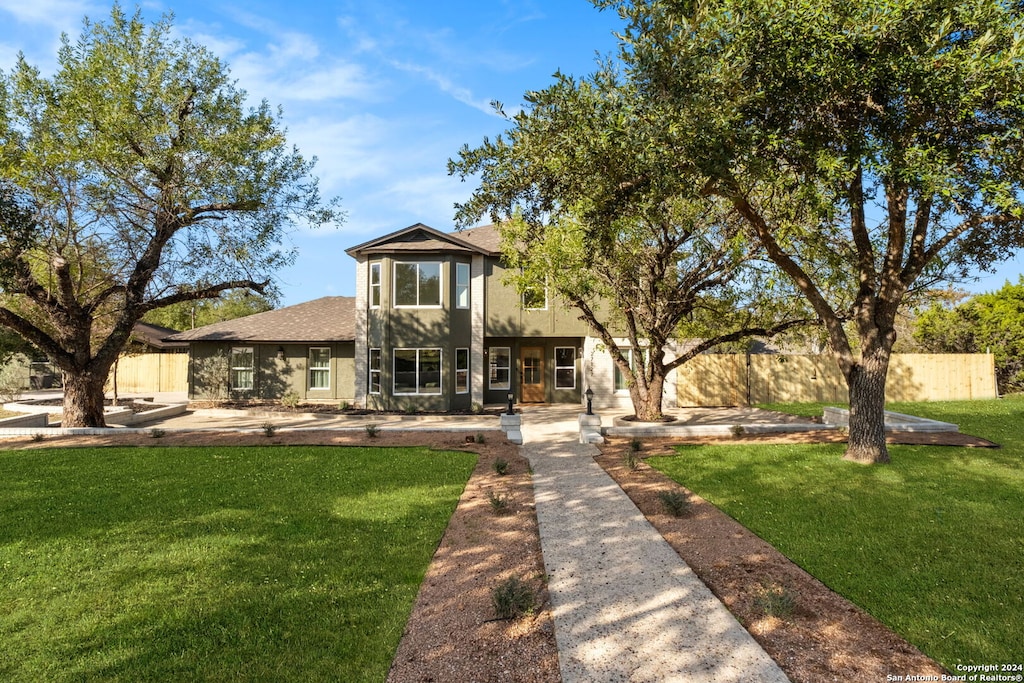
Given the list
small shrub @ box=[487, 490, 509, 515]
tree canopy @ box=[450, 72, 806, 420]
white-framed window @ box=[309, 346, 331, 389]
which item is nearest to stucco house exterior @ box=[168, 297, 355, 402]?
white-framed window @ box=[309, 346, 331, 389]

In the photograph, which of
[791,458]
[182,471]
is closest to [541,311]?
[791,458]

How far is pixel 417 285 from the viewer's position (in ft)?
66.0

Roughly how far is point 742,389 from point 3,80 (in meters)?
25.8

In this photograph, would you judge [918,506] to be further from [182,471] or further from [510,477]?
[182,471]

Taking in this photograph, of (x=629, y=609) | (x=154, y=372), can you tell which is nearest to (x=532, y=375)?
(x=629, y=609)

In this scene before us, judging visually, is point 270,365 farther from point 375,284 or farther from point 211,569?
point 211,569

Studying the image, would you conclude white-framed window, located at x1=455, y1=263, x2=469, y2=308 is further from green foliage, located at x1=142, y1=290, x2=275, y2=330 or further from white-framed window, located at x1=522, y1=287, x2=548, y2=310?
green foliage, located at x1=142, y1=290, x2=275, y2=330

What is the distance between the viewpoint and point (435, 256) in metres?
20.1

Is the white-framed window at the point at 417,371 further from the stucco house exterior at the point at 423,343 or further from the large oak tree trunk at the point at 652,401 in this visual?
the large oak tree trunk at the point at 652,401

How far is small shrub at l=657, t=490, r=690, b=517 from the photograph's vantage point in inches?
286

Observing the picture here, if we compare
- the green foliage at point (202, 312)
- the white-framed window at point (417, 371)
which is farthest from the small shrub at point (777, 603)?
the green foliage at point (202, 312)

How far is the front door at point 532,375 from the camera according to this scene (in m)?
22.6

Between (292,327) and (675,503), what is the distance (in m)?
20.5

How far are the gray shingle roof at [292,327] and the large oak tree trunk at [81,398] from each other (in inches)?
306
